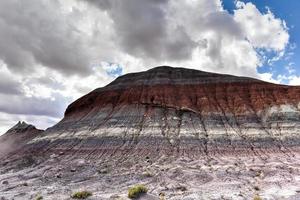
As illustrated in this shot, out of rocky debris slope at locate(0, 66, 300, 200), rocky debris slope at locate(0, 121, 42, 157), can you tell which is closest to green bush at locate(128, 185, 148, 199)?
rocky debris slope at locate(0, 66, 300, 200)

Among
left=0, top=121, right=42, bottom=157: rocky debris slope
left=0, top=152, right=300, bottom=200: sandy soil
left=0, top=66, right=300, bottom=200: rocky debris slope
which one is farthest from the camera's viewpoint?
left=0, top=121, right=42, bottom=157: rocky debris slope

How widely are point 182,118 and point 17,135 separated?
135 feet

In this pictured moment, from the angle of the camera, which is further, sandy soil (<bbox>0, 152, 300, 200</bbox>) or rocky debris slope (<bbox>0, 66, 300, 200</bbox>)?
rocky debris slope (<bbox>0, 66, 300, 200</bbox>)

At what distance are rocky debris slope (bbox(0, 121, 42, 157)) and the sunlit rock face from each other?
11.3m

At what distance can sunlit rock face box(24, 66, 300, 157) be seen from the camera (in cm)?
5378

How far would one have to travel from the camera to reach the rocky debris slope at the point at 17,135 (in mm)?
79300

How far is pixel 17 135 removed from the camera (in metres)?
85.7

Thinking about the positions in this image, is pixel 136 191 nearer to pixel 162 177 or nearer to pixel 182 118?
pixel 162 177

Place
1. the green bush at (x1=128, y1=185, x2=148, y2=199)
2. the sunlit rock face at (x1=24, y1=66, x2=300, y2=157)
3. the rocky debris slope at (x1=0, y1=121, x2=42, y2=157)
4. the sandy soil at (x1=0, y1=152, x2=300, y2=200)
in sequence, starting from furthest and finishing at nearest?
the rocky debris slope at (x1=0, y1=121, x2=42, y2=157) < the sunlit rock face at (x1=24, y1=66, x2=300, y2=157) < the sandy soil at (x1=0, y1=152, x2=300, y2=200) < the green bush at (x1=128, y1=185, x2=148, y2=199)

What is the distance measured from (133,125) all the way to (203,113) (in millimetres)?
11074

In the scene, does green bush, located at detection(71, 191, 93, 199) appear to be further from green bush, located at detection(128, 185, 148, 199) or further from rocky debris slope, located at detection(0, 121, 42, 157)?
rocky debris slope, located at detection(0, 121, 42, 157)

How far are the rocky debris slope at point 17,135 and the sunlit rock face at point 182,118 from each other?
1135 centimetres

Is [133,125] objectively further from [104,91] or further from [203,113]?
[104,91]

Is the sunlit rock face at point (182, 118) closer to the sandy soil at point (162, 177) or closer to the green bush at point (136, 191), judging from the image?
the sandy soil at point (162, 177)
